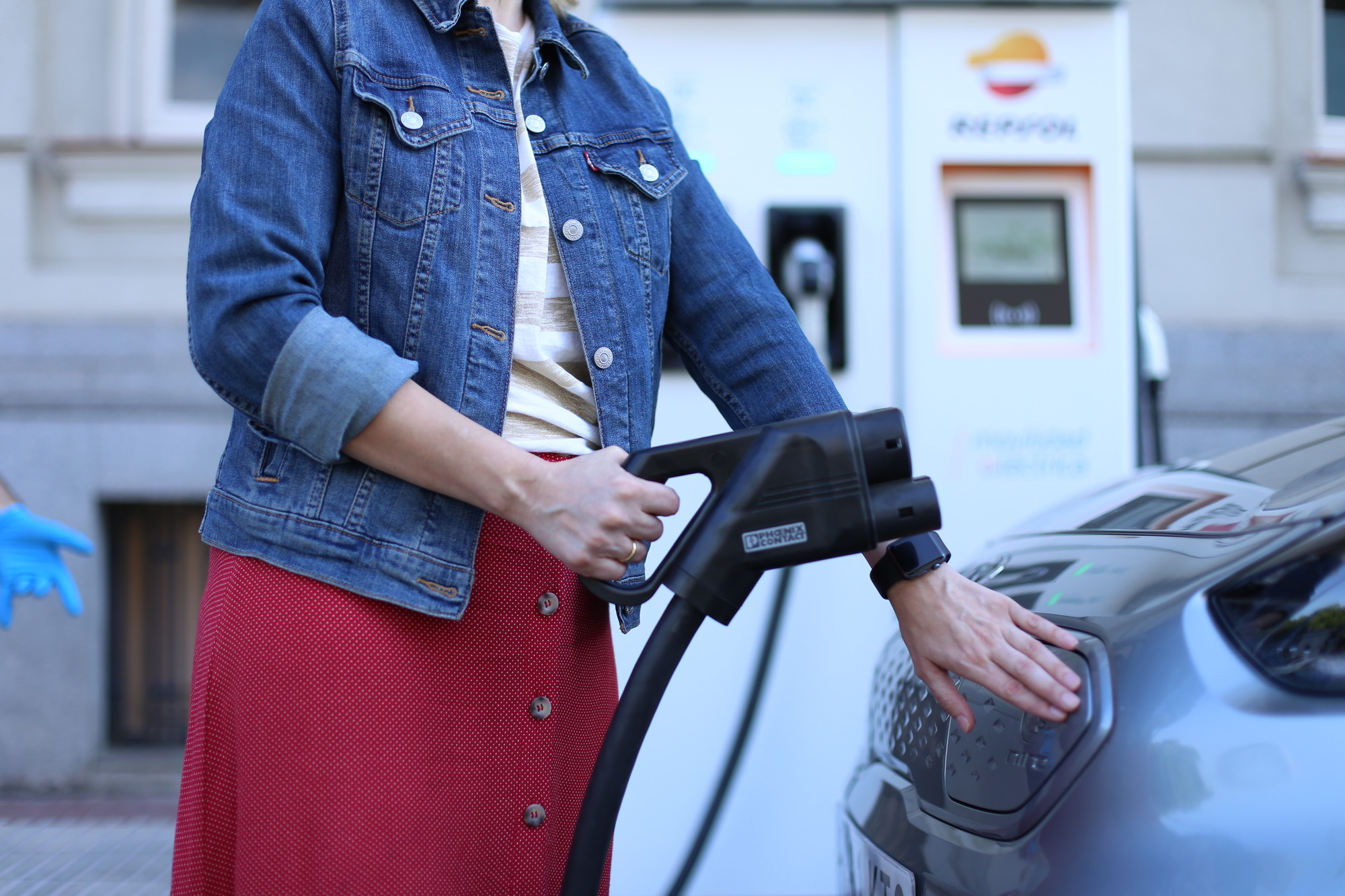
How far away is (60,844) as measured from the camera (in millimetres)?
3199

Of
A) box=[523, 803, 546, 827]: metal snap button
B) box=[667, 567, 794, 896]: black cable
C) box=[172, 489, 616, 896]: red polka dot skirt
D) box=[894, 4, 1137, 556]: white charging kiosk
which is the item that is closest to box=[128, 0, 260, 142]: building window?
box=[894, 4, 1137, 556]: white charging kiosk

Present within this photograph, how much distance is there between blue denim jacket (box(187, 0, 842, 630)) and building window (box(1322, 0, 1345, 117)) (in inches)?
172

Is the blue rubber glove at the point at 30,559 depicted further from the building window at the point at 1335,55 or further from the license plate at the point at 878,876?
the building window at the point at 1335,55

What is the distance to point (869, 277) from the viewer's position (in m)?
2.38

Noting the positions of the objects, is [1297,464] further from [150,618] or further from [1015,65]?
[150,618]

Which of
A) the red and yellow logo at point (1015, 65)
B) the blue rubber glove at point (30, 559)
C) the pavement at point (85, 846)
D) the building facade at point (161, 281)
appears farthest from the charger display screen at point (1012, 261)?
the pavement at point (85, 846)

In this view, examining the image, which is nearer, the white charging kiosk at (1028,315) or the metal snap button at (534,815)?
the metal snap button at (534,815)

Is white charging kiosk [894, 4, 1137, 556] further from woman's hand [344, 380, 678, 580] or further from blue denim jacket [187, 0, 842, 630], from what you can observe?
woman's hand [344, 380, 678, 580]

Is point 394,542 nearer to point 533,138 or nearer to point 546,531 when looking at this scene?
point 546,531

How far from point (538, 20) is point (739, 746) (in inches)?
61.5

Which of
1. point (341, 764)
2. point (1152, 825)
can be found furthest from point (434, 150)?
point (1152, 825)

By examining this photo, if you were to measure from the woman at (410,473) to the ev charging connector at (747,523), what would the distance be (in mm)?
64

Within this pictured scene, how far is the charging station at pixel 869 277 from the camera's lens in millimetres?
2355

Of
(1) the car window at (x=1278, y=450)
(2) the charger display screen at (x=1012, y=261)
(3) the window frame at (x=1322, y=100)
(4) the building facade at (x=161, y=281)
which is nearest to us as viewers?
(1) the car window at (x=1278, y=450)
